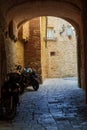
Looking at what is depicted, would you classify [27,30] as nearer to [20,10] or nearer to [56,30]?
[20,10]

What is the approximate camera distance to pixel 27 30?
14.2m

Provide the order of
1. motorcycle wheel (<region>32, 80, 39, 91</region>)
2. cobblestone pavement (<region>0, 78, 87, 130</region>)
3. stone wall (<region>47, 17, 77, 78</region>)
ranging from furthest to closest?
stone wall (<region>47, 17, 77, 78</region>) < motorcycle wheel (<region>32, 80, 39, 91</region>) < cobblestone pavement (<region>0, 78, 87, 130</region>)

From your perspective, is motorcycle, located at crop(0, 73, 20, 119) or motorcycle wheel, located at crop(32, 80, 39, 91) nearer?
motorcycle, located at crop(0, 73, 20, 119)

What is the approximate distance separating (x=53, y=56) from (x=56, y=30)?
6.04ft

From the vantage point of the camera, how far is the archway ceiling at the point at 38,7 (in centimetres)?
791

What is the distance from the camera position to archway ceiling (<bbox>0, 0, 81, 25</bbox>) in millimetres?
7906

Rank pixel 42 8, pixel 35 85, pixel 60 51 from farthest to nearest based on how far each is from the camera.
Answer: pixel 60 51, pixel 35 85, pixel 42 8

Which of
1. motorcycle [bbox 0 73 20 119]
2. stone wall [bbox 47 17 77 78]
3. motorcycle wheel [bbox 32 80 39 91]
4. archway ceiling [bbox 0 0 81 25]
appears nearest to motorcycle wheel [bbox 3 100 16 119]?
motorcycle [bbox 0 73 20 119]

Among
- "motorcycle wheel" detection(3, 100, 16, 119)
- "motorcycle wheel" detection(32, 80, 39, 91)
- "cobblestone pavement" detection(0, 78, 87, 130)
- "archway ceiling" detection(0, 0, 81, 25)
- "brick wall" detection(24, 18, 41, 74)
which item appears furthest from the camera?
"brick wall" detection(24, 18, 41, 74)

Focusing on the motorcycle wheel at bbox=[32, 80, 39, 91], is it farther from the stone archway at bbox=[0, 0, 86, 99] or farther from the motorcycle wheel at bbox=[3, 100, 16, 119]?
the motorcycle wheel at bbox=[3, 100, 16, 119]

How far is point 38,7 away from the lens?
9289 mm

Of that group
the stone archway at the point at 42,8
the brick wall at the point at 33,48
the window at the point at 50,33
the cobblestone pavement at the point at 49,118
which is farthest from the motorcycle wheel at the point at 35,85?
the window at the point at 50,33

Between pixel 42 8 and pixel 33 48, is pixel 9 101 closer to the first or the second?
pixel 42 8

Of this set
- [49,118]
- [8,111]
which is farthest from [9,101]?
[49,118]
